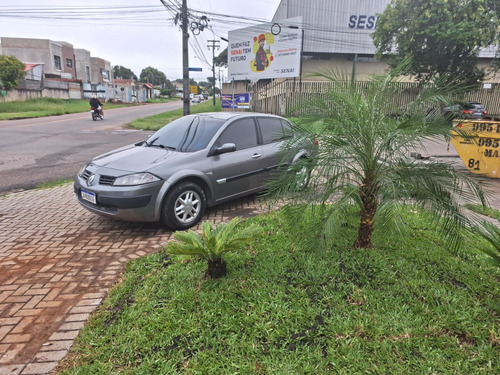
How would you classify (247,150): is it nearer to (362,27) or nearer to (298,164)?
(298,164)

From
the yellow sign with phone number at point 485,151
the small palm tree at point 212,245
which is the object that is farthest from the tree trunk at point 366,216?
the yellow sign with phone number at point 485,151

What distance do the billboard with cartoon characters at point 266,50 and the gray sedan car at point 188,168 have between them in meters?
17.5

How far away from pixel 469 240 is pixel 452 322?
2.15 ft

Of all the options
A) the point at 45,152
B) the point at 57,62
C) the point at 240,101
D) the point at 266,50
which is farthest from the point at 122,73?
the point at 45,152

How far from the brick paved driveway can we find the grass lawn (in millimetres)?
236

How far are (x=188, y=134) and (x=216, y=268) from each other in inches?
103

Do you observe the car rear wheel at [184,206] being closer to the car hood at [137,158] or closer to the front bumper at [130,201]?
the front bumper at [130,201]

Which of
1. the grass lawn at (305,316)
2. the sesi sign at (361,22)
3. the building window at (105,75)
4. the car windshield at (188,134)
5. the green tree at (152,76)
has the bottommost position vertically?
the grass lawn at (305,316)

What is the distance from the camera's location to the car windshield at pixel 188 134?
4.89 meters

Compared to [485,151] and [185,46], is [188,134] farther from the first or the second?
[185,46]

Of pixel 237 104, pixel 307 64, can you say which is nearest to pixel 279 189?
pixel 237 104

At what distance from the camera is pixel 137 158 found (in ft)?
15.0

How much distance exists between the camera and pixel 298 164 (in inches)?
123

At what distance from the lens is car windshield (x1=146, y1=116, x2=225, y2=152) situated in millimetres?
4895
